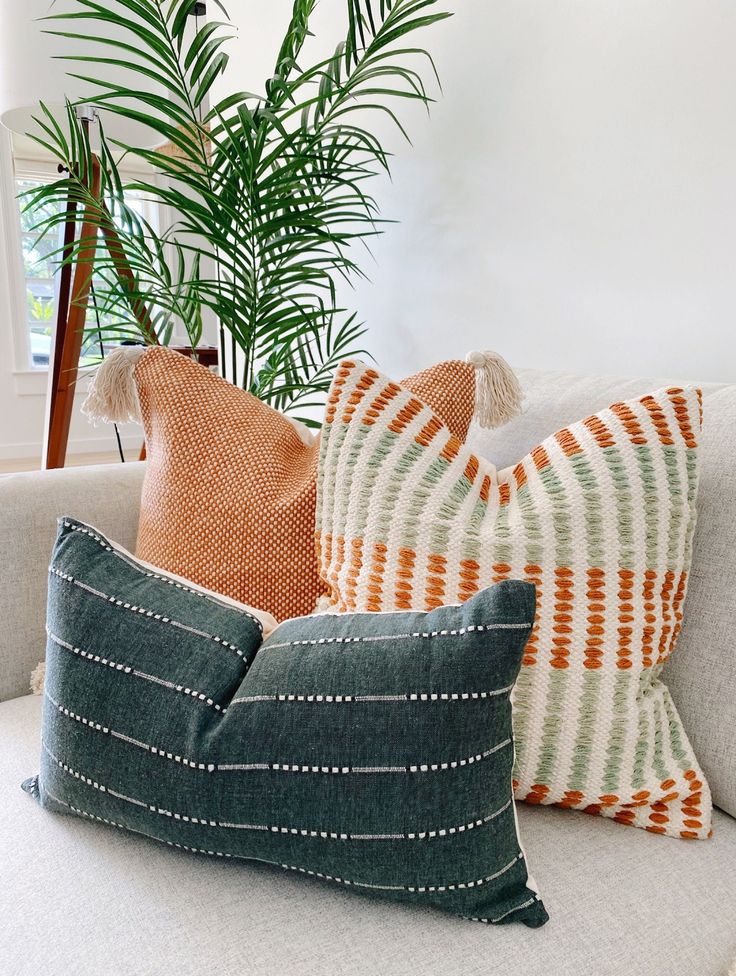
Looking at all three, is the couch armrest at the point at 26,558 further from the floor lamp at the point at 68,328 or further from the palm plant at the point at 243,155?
the floor lamp at the point at 68,328

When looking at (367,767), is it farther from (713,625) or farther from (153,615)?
(713,625)

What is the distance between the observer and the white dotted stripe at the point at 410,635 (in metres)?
0.57

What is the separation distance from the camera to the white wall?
1107mm

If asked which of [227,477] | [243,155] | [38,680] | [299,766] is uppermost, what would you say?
[243,155]

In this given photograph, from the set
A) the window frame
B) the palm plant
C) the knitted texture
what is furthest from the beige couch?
the window frame

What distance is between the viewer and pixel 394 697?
583 mm

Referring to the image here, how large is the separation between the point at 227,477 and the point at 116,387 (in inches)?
8.3

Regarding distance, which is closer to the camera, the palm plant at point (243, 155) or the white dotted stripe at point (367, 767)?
the white dotted stripe at point (367, 767)

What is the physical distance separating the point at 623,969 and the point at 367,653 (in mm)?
303

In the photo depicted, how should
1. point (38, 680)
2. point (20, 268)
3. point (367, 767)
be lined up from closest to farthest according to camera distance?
1. point (367, 767)
2. point (38, 680)
3. point (20, 268)

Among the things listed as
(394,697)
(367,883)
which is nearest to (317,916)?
(367,883)

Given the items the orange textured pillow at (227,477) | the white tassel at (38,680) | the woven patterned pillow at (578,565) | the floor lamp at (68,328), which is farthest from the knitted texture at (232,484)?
the floor lamp at (68,328)

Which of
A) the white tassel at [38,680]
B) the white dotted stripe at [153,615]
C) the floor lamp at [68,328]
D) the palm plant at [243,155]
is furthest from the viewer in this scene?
the floor lamp at [68,328]

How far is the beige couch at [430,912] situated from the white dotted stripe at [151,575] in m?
0.21
